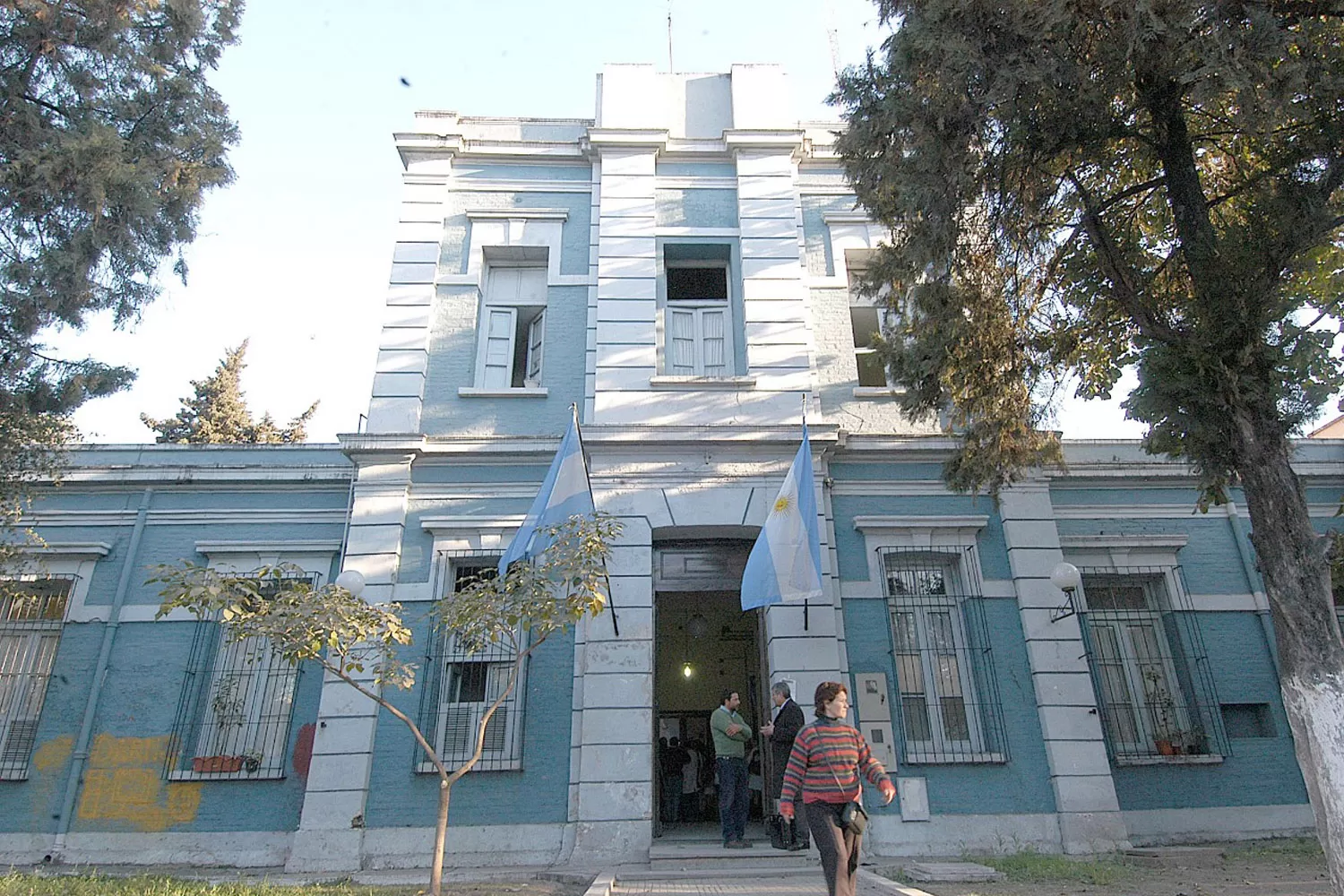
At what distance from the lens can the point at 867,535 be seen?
11.4 meters

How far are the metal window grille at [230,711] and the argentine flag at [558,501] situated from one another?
10.5ft

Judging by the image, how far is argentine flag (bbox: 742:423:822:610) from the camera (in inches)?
382

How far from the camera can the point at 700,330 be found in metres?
12.9

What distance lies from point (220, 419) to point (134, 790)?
20.9m

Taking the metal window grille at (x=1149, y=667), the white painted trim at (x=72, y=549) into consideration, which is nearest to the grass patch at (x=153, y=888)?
the white painted trim at (x=72, y=549)

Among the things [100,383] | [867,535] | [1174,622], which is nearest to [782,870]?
[867,535]

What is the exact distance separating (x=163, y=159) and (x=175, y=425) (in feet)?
72.3

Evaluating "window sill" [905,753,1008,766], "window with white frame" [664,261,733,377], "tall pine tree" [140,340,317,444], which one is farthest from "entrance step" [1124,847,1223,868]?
"tall pine tree" [140,340,317,444]

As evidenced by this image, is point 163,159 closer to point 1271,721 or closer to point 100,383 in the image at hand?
point 100,383

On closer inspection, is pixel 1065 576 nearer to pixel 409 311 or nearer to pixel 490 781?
pixel 490 781

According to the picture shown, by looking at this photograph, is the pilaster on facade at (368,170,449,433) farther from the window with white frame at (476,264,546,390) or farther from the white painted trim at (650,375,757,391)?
the white painted trim at (650,375,757,391)

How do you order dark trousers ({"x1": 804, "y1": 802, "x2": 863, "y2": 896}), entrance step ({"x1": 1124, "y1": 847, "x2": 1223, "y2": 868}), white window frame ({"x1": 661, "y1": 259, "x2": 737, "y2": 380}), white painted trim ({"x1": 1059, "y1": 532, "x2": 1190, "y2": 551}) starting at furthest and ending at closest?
white window frame ({"x1": 661, "y1": 259, "x2": 737, "y2": 380}), white painted trim ({"x1": 1059, "y1": 532, "x2": 1190, "y2": 551}), entrance step ({"x1": 1124, "y1": 847, "x2": 1223, "y2": 868}), dark trousers ({"x1": 804, "y1": 802, "x2": 863, "y2": 896})

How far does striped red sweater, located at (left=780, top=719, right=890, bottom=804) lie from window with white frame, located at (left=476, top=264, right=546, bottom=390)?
23.8 feet

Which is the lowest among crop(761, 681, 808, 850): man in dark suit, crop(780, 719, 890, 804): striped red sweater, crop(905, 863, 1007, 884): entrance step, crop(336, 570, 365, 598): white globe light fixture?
crop(905, 863, 1007, 884): entrance step
